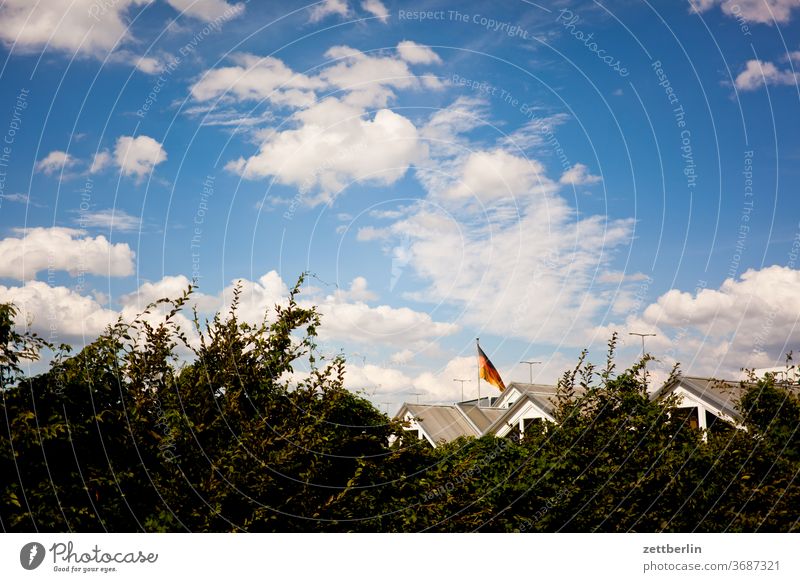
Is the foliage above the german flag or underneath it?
underneath

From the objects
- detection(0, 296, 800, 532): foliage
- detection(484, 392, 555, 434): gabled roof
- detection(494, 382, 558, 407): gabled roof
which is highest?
detection(494, 382, 558, 407): gabled roof

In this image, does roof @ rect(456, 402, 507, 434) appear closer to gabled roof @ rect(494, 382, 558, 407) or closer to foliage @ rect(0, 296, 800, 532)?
gabled roof @ rect(494, 382, 558, 407)

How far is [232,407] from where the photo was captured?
874 centimetres

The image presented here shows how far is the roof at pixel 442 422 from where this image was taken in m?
39.1

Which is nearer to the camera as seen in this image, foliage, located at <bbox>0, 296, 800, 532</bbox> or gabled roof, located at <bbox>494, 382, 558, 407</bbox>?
foliage, located at <bbox>0, 296, 800, 532</bbox>

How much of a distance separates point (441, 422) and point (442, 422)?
90 millimetres

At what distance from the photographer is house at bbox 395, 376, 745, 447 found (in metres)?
12.9

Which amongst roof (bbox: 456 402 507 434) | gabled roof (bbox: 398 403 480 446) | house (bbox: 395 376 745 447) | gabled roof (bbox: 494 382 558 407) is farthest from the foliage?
roof (bbox: 456 402 507 434)

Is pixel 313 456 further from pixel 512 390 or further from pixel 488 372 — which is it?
pixel 512 390

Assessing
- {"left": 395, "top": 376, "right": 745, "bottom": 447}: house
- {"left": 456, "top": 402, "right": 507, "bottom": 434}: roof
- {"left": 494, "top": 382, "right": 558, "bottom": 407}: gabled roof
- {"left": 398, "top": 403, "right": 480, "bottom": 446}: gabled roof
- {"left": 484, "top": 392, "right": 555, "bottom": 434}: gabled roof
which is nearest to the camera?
{"left": 395, "top": 376, "right": 745, "bottom": 447}: house

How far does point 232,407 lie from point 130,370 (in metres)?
1.32

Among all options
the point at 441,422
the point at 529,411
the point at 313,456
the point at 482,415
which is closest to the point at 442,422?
the point at 441,422
